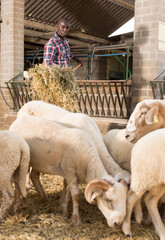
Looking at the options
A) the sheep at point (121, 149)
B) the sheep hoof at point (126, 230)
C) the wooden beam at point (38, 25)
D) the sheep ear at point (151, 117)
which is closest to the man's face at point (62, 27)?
the sheep at point (121, 149)

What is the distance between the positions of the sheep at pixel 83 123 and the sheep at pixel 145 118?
272mm

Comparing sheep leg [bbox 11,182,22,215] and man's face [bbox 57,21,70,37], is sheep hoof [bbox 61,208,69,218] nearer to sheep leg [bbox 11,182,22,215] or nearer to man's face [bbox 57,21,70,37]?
sheep leg [bbox 11,182,22,215]

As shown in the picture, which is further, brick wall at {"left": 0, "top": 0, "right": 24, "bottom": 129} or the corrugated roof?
the corrugated roof

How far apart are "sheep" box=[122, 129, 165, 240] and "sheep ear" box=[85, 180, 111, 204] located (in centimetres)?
24

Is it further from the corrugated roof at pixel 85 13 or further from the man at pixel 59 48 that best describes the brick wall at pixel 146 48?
the corrugated roof at pixel 85 13

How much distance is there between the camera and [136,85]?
282 inches

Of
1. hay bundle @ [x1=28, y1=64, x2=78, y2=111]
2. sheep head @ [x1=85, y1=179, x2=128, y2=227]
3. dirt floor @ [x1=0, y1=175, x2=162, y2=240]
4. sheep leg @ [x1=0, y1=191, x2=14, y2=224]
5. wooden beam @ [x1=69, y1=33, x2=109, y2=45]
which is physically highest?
wooden beam @ [x1=69, y1=33, x2=109, y2=45]

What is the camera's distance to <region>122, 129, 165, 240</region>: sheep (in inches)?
99.4

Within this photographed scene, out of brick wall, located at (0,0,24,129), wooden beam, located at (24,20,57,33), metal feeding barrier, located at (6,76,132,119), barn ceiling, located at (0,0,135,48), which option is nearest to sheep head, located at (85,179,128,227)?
metal feeding barrier, located at (6,76,132,119)

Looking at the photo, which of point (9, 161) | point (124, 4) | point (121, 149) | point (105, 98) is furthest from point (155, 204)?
point (124, 4)

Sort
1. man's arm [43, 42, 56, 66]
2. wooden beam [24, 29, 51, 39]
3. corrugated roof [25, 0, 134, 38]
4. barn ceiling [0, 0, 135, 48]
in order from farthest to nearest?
corrugated roof [25, 0, 134, 38], barn ceiling [0, 0, 135, 48], wooden beam [24, 29, 51, 39], man's arm [43, 42, 56, 66]

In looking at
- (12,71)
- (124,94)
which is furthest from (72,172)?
(12,71)

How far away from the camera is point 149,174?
8.41 feet

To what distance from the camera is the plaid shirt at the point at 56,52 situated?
5.13m
